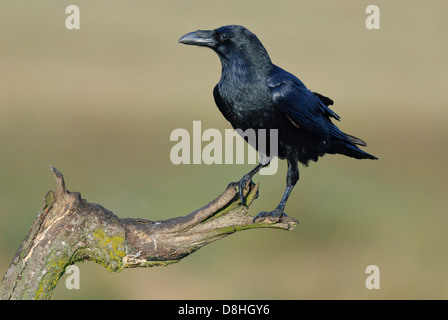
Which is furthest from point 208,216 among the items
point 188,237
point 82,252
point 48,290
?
point 48,290

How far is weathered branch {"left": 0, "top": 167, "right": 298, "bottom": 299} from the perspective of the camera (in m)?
5.71

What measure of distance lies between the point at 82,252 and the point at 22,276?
0.56 metres

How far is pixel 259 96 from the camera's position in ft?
22.9

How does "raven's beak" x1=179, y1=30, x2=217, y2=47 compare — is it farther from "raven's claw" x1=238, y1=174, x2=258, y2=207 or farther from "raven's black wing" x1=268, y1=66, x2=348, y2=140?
"raven's claw" x1=238, y1=174, x2=258, y2=207

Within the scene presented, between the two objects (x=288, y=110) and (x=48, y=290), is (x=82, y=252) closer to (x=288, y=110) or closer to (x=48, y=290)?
(x=48, y=290)

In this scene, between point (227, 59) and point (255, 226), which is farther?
point (227, 59)

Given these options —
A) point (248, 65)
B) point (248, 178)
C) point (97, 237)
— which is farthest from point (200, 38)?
Answer: point (97, 237)

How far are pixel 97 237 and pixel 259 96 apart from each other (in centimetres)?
232

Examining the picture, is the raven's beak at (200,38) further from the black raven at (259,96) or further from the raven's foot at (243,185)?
the raven's foot at (243,185)

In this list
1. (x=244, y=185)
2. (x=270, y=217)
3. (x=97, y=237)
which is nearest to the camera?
(x=97, y=237)

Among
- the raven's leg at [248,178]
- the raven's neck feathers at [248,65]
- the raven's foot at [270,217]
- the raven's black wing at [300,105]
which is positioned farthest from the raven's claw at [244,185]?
the raven's neck feathers at [248,65]

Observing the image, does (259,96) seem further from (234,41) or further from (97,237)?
(97,237)

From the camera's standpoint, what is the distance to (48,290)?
5754 mm

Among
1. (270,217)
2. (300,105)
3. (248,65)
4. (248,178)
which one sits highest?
(248,65)
